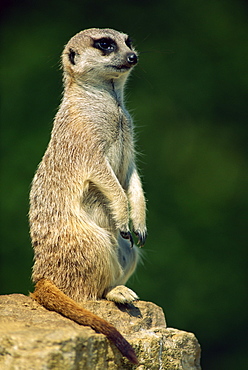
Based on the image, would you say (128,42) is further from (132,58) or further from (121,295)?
(121,295)

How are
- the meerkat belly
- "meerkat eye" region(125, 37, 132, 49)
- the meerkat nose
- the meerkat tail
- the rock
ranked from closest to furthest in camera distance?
the rock
the meerkat tail
the meerkat nose
the meerkat belly
"meerkat eye" region(125, 37, 132, 49)

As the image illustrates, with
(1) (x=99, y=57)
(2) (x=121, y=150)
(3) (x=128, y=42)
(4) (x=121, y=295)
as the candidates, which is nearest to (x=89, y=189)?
(2) (x=121, y=150)

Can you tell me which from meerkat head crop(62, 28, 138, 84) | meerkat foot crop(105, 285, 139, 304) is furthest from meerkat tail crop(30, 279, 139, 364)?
meerkat head crop(62, 28, 138, 84)

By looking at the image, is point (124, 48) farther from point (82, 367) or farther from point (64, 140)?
point (82, 367)

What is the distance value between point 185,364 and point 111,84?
1.52 metres

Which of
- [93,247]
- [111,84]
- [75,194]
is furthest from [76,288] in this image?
[111,84]

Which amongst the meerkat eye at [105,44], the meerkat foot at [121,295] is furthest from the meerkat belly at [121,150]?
the meerkat foot at [121,295]

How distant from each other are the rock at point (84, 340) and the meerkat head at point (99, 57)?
1.21m

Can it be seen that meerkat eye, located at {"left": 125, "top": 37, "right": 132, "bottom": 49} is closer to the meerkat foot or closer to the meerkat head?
the meerkat head

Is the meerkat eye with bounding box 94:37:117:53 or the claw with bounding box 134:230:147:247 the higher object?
the meerkat eye with bounding box 94:37:117:53

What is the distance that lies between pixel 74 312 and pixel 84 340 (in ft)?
0.97

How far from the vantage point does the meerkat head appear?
9.70ft

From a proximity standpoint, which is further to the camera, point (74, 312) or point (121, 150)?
point (121, 150)

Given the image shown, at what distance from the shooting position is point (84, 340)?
7.13 ft
